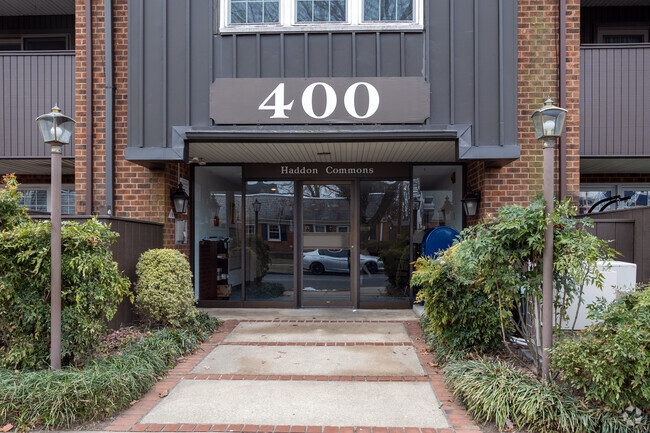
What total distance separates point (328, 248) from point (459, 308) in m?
3.56

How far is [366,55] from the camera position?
6.27m

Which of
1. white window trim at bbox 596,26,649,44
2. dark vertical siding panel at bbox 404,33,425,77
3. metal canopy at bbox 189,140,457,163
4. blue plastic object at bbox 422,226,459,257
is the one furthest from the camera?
white window trim at bbox 596,26,649,44

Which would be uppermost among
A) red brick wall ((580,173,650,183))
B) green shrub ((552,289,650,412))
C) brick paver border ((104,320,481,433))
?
red brick wall ((580,173,650,183))

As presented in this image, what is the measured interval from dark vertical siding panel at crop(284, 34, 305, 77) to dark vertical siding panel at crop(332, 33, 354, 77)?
463 millimetres

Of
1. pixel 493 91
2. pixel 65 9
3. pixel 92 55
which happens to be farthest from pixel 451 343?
pixel 65 9

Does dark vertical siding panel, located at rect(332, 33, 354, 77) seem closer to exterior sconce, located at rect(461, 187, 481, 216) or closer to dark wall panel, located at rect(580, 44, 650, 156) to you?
exterior sconce, located at rect(461, 187, 481, 216)

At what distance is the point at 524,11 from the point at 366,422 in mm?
6549

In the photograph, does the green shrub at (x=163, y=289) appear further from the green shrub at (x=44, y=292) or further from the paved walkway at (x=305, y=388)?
the green shrub at (x=44, y=292)

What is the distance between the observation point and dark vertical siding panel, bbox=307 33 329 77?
20.6ft

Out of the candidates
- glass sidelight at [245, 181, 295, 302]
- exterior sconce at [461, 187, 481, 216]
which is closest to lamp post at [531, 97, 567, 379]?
exterior sconce at [461, 187, 481, 216]

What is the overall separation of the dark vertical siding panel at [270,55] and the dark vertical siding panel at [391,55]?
1.49 metres

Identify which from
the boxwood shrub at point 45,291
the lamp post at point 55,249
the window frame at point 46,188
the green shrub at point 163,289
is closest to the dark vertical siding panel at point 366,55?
the green shrub at point 163,289

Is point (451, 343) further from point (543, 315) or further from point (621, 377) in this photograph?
point (621, 377)

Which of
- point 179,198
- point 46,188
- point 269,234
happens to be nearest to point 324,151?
point 269,234
